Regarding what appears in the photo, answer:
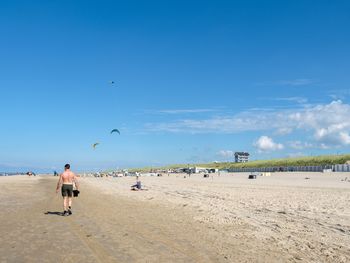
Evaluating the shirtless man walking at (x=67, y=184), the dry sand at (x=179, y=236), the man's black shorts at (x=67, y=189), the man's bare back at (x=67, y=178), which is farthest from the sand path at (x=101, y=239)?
the man's bare back at (x=67, y=178)

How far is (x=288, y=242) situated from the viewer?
38.1 feet

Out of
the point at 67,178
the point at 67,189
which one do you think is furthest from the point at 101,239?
the point at 67,178

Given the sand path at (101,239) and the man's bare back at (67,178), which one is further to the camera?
the man's bare back at (67,178)

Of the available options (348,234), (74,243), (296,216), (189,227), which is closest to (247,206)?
(296,216)

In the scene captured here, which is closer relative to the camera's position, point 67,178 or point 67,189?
point 67,189

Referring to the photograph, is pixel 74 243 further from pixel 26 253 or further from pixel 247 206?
pixel 247 206

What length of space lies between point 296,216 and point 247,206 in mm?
4754

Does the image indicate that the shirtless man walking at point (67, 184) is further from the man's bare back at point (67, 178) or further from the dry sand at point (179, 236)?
the dry sand at point (179, 236)

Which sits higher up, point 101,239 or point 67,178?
point 67,178

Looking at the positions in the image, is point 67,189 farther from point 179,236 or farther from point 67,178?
point 179,236

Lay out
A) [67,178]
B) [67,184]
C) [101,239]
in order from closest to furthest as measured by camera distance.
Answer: [101,239] < [67,184] < [67,178]

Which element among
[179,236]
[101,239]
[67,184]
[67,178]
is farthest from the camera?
[67,178]

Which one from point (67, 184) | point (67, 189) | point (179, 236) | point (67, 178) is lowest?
point (179, 236)

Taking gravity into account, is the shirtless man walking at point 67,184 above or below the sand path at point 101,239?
above
